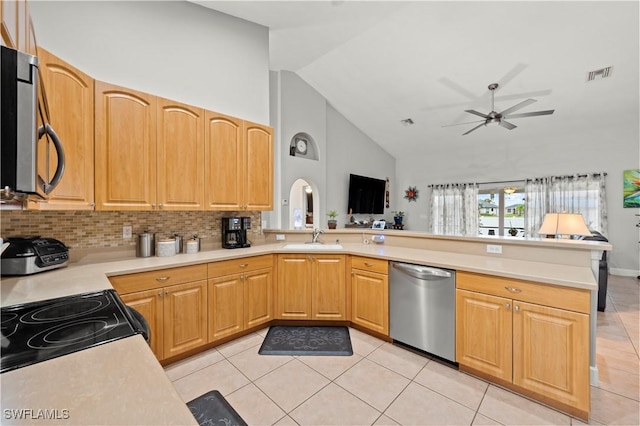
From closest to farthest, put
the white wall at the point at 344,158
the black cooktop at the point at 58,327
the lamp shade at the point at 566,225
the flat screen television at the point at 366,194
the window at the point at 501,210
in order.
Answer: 1. the black cooktop at the point at 58,327
2. the lamp shade at the point at 566,225
3. the white wall at the point at 344,158
4. the window at the point at 501,210
5. the flat screen television at the point at 366,194

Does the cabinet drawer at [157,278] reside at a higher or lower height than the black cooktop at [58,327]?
lower

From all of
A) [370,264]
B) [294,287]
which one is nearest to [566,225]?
[370,264]

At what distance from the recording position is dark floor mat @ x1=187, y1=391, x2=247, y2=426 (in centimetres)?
164

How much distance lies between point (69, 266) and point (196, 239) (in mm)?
960

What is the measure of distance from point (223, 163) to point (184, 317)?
57.6 inches

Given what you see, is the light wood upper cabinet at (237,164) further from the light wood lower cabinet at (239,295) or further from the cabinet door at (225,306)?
the cabinet door at (225,306)

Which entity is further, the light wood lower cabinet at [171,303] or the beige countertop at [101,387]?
the light wood lower cabinet at [171,303]

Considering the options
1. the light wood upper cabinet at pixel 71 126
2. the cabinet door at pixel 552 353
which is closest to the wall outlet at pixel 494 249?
the cabinet door at pixel 552 353

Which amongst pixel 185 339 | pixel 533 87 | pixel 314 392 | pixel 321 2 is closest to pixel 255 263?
pixel 185 339

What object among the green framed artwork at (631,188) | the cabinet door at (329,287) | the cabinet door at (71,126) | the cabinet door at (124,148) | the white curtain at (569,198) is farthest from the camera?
the white curtain at (569,198)

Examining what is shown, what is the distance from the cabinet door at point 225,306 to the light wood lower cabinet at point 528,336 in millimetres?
1913

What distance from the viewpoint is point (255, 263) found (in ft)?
8.89

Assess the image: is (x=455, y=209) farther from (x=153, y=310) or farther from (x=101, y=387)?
(x=101, y=387)

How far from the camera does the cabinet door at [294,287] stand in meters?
2.84
